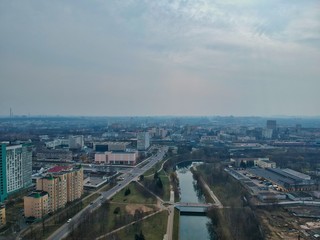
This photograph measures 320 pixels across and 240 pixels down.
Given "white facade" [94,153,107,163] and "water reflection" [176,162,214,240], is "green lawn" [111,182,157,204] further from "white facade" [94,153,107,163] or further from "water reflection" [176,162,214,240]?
"white facade" [94,153,107,163]

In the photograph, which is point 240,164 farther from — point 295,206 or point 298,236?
point 298,236

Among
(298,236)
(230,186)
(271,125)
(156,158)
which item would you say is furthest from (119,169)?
(271,125)

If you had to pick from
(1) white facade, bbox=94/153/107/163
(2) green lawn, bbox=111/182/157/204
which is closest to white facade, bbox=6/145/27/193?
(2) green lawn, bbox=111/182/157/204

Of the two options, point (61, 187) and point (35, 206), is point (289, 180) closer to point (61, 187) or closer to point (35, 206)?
point (61, 187)

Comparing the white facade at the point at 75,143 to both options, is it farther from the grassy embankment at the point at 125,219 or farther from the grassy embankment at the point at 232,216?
the grassy embankment at the point at 125,219

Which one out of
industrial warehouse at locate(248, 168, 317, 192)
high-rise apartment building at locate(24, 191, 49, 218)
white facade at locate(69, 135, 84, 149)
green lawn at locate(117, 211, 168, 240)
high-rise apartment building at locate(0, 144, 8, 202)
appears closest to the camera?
green lawn at locate(117, 211, 168, 240)

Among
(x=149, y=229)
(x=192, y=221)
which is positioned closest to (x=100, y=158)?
(x=192, y=221)
